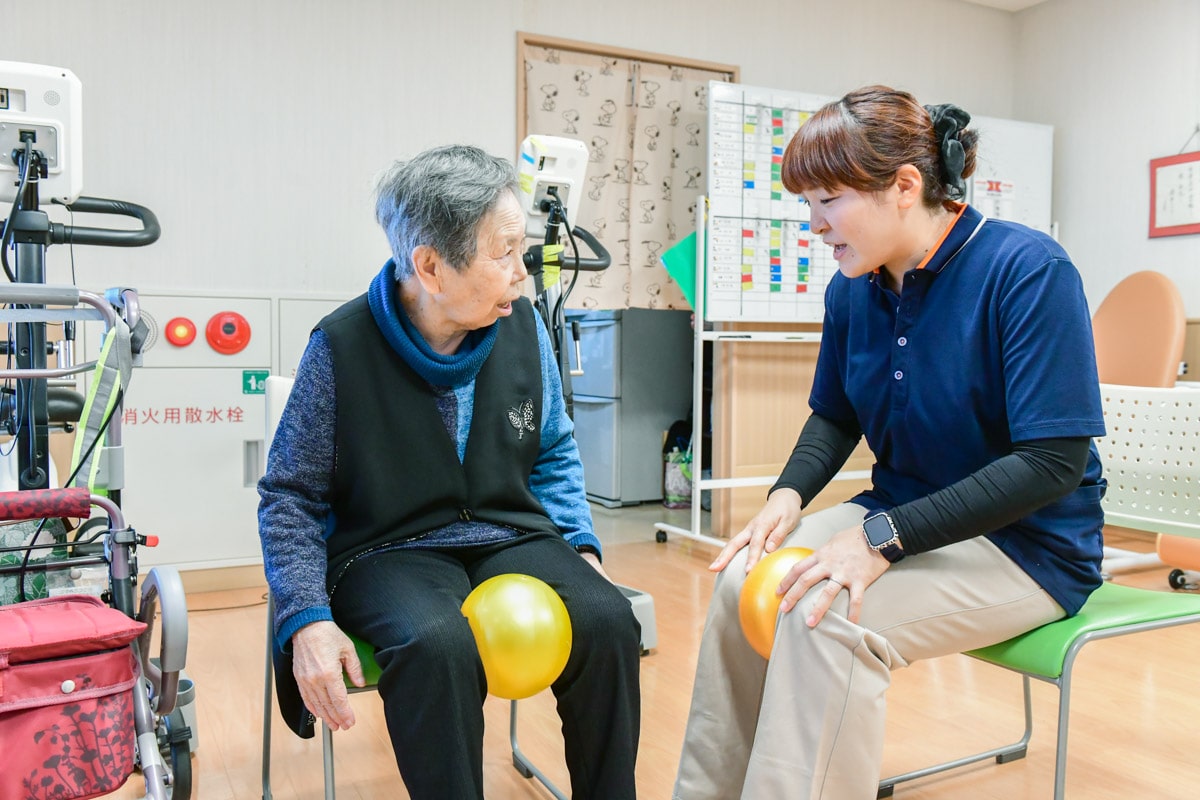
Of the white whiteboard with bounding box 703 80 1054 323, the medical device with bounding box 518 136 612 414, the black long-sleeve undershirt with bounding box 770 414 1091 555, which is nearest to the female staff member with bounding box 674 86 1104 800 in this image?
the black long-sleeve undershirt with bounding box 770 414 1091 555

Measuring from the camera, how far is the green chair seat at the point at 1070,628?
125 cm

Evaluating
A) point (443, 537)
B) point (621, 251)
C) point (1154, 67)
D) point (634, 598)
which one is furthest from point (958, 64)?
point (443, 537)

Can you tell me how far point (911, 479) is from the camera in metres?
1.45

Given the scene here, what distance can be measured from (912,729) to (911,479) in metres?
0.86

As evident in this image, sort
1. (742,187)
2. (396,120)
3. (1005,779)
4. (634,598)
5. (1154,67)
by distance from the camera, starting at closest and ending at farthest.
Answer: (1005,779) → (634,598) → (396,120) → (742,187) → (1154,67)

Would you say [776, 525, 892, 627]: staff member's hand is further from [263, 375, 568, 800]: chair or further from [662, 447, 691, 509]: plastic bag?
[662, 447, 691, 509]: plastic bag

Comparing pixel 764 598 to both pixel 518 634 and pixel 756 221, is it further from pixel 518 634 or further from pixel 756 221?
pixel 756 221

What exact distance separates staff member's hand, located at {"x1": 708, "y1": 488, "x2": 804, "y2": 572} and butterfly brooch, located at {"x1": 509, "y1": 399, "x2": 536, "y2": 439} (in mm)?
361

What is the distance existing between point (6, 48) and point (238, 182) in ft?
2.44

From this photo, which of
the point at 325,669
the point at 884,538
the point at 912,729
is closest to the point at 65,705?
the point at 325,669

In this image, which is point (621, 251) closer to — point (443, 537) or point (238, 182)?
point (238, 182)

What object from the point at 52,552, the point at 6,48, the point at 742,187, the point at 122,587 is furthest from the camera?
the point at 742,187

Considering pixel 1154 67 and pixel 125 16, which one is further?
pixel 1154 67

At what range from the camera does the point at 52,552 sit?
1945 mm
